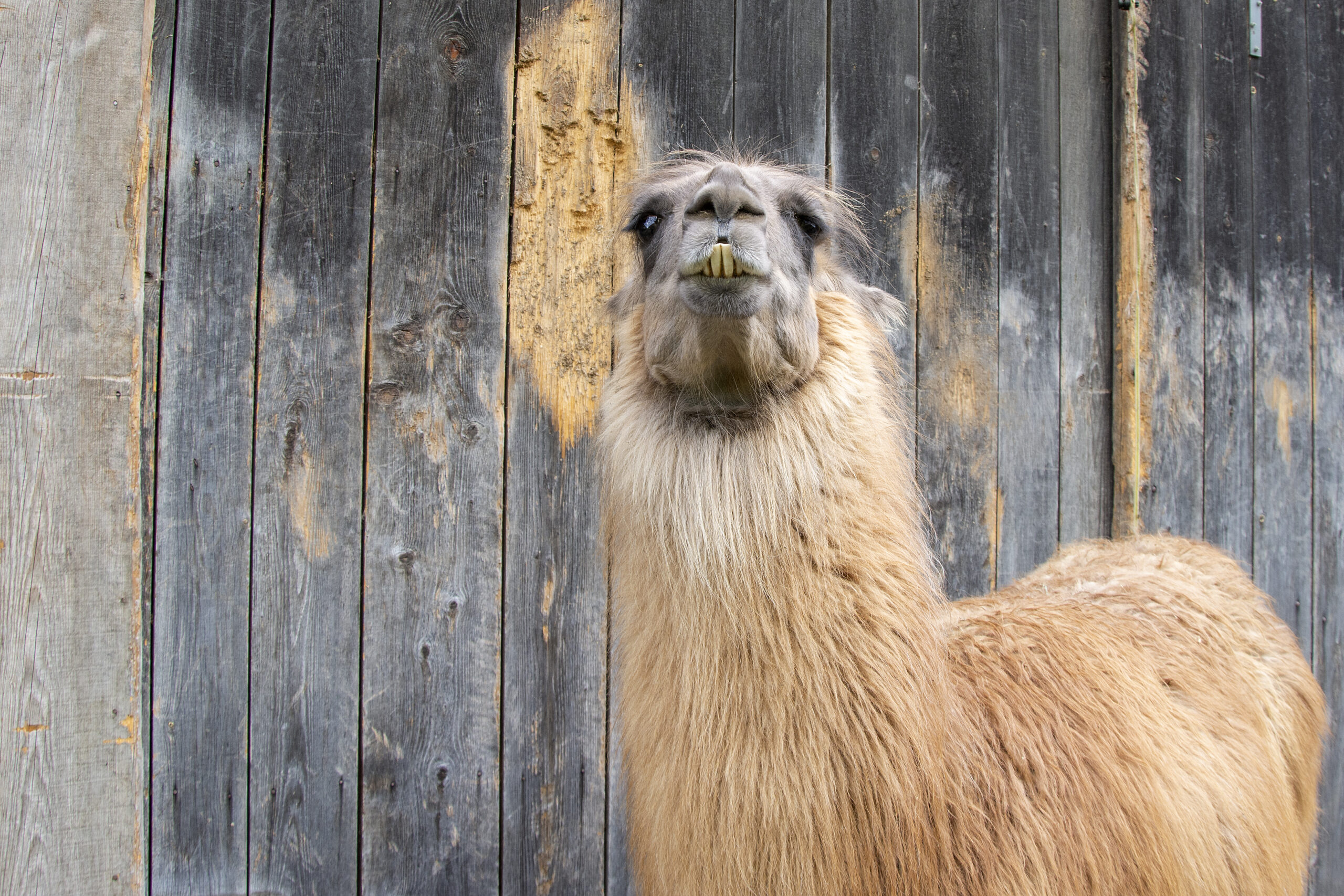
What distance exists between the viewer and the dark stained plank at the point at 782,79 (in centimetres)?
254

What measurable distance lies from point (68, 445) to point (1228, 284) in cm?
386

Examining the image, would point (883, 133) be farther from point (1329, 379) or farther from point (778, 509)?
point (1329, 379)

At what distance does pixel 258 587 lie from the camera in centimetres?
221

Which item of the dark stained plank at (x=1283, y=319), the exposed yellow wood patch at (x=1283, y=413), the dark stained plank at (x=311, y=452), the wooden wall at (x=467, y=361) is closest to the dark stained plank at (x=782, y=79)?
the wooden wall at (x=467, y=361)

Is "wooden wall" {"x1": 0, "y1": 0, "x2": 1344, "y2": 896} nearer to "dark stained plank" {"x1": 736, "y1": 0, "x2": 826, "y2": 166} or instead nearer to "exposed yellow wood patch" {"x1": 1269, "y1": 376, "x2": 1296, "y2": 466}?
"dark stained plank" {"x1": 736, "y1": 0, "x2": 826, "y2": 166}

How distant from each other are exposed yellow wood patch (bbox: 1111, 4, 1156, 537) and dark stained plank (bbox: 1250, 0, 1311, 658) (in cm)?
66

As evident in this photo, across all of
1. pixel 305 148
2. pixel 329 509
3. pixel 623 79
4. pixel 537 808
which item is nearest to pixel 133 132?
pixel 305 148

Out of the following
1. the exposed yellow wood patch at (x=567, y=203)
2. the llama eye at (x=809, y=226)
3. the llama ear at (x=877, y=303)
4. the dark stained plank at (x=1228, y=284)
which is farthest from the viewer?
the dark stained plank at (x=1228, y=284)

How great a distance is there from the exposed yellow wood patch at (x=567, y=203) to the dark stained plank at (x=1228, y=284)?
2.42 metres

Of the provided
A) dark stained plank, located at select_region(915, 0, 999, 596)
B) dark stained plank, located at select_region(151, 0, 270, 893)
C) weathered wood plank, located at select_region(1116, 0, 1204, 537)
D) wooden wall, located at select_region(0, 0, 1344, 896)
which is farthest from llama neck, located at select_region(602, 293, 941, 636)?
weathered wood plank, located at select_region(1116, 0, 1204, 537)

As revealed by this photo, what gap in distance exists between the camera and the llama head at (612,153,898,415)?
1.40 meters

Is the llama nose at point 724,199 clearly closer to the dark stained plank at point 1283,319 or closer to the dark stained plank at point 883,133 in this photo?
the dark stained plank at point 883,133

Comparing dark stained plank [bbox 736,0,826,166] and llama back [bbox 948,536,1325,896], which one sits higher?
dark stained plank [bbox 736,0,826,166]

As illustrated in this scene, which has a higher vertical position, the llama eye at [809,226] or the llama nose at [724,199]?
the llama eye at [809,226]
